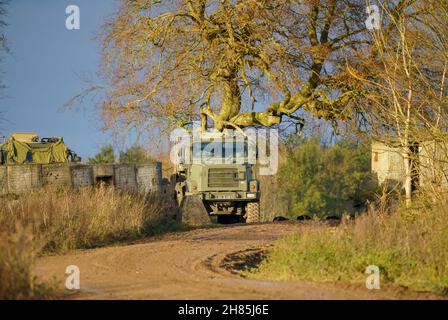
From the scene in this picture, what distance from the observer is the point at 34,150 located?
30734 millimetres

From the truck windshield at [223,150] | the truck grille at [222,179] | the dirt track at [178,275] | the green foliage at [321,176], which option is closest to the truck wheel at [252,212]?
the truck grille at [222,179]

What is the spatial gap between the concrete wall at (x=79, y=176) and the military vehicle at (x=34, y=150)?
565cm

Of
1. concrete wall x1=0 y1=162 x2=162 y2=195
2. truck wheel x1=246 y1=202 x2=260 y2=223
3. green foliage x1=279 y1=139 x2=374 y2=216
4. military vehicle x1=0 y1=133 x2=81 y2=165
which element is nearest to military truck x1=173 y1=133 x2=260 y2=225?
truck wheel x1=246 y1=202 x2=260 y2=223

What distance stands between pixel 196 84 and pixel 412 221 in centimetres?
1302

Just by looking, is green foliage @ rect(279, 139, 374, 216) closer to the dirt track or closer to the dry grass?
the dirt track

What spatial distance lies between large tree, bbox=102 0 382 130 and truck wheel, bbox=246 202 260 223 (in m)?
2.85

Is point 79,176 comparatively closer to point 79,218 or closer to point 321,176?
point 79,218

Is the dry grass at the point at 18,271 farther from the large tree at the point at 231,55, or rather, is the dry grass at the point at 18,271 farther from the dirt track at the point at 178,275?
the large tree at the point at 231,55

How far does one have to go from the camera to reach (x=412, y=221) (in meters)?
16.1

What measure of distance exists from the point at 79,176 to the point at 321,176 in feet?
192

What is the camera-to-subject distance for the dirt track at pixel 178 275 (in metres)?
10.5
